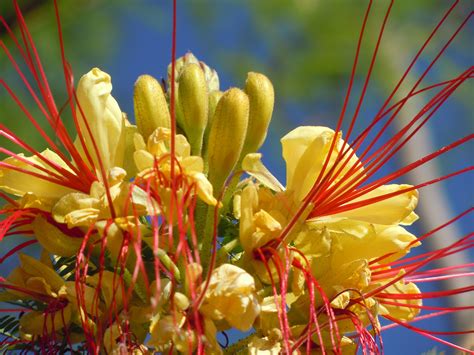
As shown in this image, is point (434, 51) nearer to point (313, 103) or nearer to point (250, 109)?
point (313, 103)

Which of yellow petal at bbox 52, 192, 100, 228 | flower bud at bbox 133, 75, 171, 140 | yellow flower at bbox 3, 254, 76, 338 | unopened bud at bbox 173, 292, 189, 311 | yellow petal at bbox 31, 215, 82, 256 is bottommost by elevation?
yellow flower at bbox 3, 254, 76, 338

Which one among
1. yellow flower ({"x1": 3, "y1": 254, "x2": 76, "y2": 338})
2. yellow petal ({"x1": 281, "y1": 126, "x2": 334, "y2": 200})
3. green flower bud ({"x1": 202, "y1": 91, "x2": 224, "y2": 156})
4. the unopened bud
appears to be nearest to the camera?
the unopened bud

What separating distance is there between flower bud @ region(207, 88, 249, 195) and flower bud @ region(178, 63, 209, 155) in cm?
7

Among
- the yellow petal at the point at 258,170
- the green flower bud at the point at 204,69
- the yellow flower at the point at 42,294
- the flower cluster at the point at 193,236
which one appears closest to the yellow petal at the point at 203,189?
the flower cluster at the point at 193,236

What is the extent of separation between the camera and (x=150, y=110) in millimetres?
1162

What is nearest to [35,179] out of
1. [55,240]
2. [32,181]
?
[32,181]

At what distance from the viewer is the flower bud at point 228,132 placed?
1152mm

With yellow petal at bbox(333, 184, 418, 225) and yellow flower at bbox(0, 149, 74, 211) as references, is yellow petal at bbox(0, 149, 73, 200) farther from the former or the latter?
yellow petal at bbox(333, 184, 418, 225)

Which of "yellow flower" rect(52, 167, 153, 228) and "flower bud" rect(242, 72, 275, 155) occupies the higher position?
"flower bud" rect(242, 72, 275, 155)

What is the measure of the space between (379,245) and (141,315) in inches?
14.6

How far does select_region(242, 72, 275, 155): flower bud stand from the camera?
1236mm

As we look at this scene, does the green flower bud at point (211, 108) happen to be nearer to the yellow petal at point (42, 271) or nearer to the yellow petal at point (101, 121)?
the yellow petal at point (101, 121)

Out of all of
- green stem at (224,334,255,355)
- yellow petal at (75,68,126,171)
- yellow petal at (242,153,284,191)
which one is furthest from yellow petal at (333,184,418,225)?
yellow petal at (75,68,126,171)

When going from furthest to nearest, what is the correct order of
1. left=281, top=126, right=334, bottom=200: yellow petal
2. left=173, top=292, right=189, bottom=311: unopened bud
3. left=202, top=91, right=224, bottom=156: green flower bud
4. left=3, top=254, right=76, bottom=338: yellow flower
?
left=202, top=91, right=224, bottom=156: green flower bud < left=281, top=126, right=334, bottom=200: yellow petal < left=3, top=254, right=76, bottom=338: yellow flower < left=173, top=292, right=189, bottom=311: unopened bud
